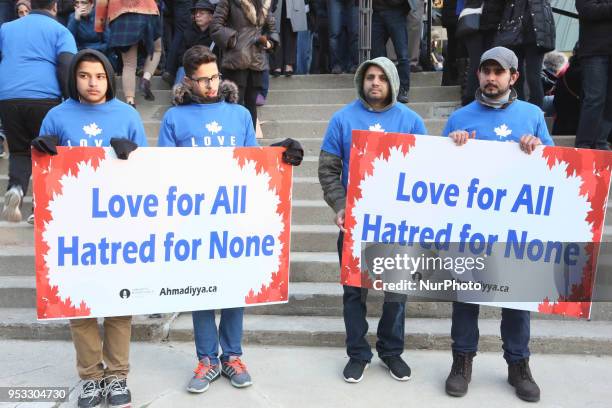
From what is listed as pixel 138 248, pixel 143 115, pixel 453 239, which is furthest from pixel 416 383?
pixel 143 115

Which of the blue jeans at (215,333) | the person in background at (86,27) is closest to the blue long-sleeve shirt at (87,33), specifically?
the person in background at (86,27)

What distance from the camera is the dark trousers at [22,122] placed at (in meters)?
4.75

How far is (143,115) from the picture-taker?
21.9ft

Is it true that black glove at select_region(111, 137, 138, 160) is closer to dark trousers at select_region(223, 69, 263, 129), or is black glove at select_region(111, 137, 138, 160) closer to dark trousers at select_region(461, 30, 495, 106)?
dark trousers at select_region(223, 69, 263, 129)

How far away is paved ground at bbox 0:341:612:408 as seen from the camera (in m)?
3.32

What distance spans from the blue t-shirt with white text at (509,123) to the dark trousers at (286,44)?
4.53m

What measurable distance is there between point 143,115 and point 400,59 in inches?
112

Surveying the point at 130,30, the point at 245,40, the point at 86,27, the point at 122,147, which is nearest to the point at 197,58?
the point at 122,147

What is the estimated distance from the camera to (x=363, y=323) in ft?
11.6

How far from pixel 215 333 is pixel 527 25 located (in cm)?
375

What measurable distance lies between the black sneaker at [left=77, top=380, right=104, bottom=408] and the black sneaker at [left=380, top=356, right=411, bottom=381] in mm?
1613

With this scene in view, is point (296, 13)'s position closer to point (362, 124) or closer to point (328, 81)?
point (328, 81)

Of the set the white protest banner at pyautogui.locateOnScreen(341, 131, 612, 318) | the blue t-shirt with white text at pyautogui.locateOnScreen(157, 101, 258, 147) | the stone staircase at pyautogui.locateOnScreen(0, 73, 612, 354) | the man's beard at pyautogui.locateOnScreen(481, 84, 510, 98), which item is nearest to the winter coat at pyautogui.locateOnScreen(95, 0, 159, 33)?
the stone staircase at pyautogui.locateOnScreen(0, 73, 612, 354)

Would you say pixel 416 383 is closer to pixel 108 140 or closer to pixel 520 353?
pixel 520 353
